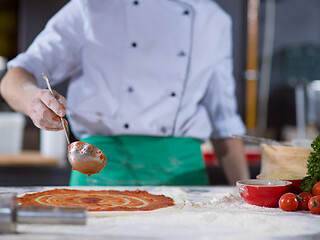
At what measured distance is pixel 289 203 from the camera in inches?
44.2

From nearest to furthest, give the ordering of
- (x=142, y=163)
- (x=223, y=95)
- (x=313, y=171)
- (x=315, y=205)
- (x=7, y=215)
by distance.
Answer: (x=7, y=215) → (x=315, y=205) → (x=313, y=171) → (x=142, y=163) → (x=223, y=95)

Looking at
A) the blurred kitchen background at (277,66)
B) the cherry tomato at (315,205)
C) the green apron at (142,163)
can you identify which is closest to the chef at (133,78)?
the green apron at (142,163)

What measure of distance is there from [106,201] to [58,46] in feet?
2.54

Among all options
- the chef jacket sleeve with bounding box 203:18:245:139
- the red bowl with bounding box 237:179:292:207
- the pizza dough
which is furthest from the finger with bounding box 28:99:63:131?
the chef jacket sleeve with bounding box 203:18:245:139

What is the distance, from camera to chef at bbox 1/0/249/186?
5.49ft

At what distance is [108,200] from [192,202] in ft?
0.71

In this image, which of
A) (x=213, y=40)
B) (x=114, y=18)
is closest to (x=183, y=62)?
(x=213, y=40)

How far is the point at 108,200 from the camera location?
3.91 ft

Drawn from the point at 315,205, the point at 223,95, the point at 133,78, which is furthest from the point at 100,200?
the point at 223,95

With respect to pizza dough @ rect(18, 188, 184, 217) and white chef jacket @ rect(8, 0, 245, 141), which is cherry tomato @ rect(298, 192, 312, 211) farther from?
white chef jacket @ rect(8, 0, 245, 141)

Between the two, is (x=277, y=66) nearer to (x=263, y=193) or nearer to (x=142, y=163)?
(x=142, y=163)

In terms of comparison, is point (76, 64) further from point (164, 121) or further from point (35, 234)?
point (35, 234)

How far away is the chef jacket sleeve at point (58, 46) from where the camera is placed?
172cm

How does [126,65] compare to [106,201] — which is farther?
[126,65]
